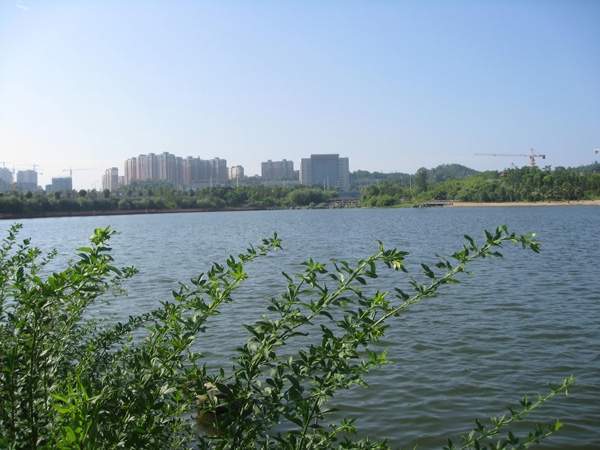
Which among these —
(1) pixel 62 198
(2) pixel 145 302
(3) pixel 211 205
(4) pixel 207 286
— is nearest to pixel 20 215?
(1) pixel 62 198

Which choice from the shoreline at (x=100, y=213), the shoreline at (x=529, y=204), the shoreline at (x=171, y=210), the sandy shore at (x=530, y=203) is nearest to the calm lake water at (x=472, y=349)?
the shoreline at (x=100, y=213)

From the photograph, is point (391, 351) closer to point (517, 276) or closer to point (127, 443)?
point (127, 443)

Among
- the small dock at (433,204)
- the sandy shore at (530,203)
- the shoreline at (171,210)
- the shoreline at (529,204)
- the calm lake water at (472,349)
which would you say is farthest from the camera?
the small dock at (433,204)

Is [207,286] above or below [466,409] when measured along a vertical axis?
above

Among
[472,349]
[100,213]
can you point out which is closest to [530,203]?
[100,213]

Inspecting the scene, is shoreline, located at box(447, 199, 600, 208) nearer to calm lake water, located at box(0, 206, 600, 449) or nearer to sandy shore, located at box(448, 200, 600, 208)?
sandy shore, located at box(448, 200, 600, 208)

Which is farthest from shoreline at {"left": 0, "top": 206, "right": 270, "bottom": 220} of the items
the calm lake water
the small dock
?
the calm lake water

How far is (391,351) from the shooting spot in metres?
12.5

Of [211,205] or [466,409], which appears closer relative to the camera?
[466,409]

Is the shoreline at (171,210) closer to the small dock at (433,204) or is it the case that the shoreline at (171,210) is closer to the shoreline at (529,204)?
the shoreline at (529,204)

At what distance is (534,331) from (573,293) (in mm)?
6720

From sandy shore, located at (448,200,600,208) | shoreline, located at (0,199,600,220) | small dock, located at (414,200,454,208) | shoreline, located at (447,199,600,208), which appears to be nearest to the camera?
shoreline, located at (0,199,600,220)

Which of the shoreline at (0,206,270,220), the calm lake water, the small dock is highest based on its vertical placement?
the small dock

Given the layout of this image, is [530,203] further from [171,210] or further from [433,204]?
[171,210]
